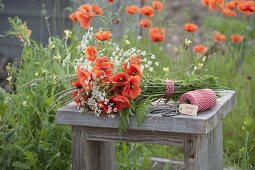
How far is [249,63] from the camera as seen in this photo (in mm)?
5152

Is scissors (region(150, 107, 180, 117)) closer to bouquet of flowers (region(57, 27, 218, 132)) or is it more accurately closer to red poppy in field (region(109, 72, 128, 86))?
bouquet of flowers (region(57, 27, 218, 132))

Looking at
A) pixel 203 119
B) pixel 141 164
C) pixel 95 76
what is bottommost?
pixel 141 164

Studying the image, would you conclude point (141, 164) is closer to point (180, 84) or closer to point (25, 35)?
point (180, 84)

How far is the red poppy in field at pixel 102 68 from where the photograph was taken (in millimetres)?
2705

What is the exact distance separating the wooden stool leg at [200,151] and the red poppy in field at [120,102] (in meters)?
0.28

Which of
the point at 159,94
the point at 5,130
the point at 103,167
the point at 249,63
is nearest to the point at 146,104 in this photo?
the point at 159,94

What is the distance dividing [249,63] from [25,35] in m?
2.07

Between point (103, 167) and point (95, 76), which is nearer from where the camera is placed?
point (95, 76)

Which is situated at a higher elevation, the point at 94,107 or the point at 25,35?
the point at 25,35

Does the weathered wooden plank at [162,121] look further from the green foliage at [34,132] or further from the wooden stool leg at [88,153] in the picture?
the green foliage at [34,132]

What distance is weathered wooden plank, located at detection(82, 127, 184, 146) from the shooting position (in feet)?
9.05

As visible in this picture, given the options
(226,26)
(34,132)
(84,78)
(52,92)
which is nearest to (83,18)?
(52,92)

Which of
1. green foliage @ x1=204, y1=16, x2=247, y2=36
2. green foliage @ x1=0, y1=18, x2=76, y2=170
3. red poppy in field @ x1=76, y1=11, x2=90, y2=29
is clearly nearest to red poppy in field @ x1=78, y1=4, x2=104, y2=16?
red poppy in field @ x1=76, y1=11, x2=90, y2=29

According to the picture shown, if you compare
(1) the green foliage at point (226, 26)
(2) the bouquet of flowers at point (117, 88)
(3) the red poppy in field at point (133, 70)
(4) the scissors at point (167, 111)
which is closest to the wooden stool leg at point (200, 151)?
(4) the scissors at point (167, 111)
